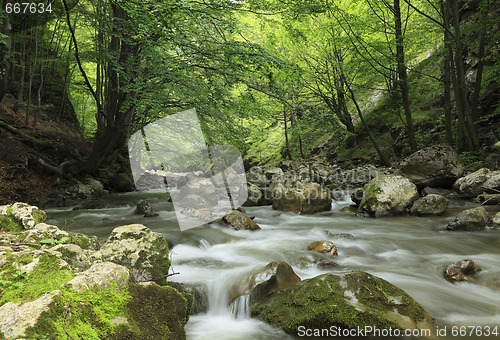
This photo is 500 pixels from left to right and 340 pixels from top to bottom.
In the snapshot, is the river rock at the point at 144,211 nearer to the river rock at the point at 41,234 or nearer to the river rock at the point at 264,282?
the river rock at the point at 41,234

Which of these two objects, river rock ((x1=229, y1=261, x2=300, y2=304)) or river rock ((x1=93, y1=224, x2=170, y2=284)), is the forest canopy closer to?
river rock ((x1=93, y1=224, x2=170, y2=284))

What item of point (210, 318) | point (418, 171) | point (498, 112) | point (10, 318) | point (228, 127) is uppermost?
point (498, 112)

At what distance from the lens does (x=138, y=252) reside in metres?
3.03

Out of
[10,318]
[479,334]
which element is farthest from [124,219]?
[479,334]

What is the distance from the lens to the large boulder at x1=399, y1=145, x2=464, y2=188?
8.52 meters

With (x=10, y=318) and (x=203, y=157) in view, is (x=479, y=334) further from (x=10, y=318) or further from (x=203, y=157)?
(x=203, y=157)

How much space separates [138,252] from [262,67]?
5984mm

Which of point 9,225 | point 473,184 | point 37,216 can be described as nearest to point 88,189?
point 37,216

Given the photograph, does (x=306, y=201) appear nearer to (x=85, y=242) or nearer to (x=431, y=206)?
(x=431, y=206)

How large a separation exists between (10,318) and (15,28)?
13937mm

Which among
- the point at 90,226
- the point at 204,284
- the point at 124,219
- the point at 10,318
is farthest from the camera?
the point at 124,219

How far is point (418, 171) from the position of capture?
346 inches

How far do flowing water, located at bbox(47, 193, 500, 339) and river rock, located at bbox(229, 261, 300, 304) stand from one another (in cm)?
11

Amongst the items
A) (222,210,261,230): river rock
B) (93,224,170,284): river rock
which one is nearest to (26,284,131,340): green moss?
(93,224,170,284): river rock
